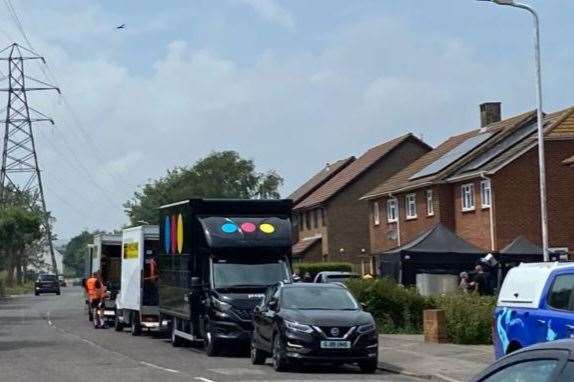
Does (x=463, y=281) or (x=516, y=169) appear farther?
(x=516, y=169)

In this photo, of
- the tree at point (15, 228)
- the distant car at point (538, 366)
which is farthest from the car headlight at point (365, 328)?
the tree at point (15, 228)

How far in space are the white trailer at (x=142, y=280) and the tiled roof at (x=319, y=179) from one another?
155 feet

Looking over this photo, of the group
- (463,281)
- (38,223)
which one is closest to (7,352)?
(463,281)

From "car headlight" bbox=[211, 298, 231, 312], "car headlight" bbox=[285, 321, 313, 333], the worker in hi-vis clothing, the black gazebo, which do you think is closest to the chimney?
the black gazebo

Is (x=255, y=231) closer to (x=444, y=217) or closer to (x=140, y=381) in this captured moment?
(x=140, y=381)

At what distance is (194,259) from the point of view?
24922mm

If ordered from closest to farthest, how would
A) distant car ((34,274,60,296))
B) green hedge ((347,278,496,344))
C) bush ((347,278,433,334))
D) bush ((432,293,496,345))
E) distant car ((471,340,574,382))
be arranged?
distant car ((471,340,574,382)), bush ((432,293,496,345)), green hedge ((347,278,496,344)), bush ((347,278,433,334)), distant car ((34,274,60,296))

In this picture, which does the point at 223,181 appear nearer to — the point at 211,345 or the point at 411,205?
the point at 411,205

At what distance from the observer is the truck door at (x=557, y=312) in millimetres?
13562

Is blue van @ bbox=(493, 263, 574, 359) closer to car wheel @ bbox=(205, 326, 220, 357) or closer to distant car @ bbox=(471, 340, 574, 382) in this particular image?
distant car @ bbox=(471, 340, 574, 382)

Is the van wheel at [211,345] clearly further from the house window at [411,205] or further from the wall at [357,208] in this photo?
the wall at [357,208]

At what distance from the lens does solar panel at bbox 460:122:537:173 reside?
49225mm

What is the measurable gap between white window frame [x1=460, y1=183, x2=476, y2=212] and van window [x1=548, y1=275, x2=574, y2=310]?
35199mm

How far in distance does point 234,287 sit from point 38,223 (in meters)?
66.8
